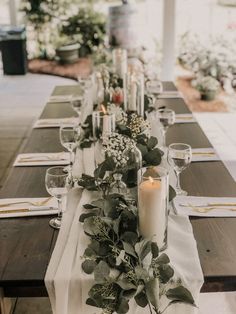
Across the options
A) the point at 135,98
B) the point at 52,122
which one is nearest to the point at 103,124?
the point at 135,98

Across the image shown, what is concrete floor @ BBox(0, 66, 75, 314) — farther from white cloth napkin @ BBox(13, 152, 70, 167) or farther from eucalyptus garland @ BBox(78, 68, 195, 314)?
eucalyptus garland @ BBox(78, 68, 195, 314)

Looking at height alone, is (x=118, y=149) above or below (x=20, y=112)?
above

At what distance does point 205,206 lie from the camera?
164cm

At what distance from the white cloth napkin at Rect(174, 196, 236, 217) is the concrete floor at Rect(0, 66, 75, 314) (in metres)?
0.89

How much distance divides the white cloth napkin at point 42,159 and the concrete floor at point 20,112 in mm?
629

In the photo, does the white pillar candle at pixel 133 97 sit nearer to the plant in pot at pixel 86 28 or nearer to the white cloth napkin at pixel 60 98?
the white cloth napkin at pixel 60 98

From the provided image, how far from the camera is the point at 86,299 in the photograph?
1217 millimetres

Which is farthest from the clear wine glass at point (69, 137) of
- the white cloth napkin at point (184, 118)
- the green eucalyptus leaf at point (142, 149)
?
the white cloth napkin at point (184, 118)

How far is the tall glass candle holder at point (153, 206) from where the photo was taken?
1.28 meters

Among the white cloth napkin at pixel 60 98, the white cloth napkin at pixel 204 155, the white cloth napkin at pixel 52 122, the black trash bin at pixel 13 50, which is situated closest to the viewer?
the white cloth napkin at pixel 204 155

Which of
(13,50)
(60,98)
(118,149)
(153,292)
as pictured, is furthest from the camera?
(13,50)

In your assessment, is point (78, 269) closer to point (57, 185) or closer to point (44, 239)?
point (44, 239)

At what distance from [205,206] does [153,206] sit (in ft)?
1.34

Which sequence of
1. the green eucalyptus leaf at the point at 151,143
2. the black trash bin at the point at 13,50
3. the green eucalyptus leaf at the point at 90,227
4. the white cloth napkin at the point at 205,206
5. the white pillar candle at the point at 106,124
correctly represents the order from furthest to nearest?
the black trash bin at the point at 13,50 → the white pillar candle at the point at 106,124 → the green eucalyptus leaf at the point at 151,143 → the white cloth napkin at the point at 205,206 → the green eucalyptus leaf at the point at 90,227
